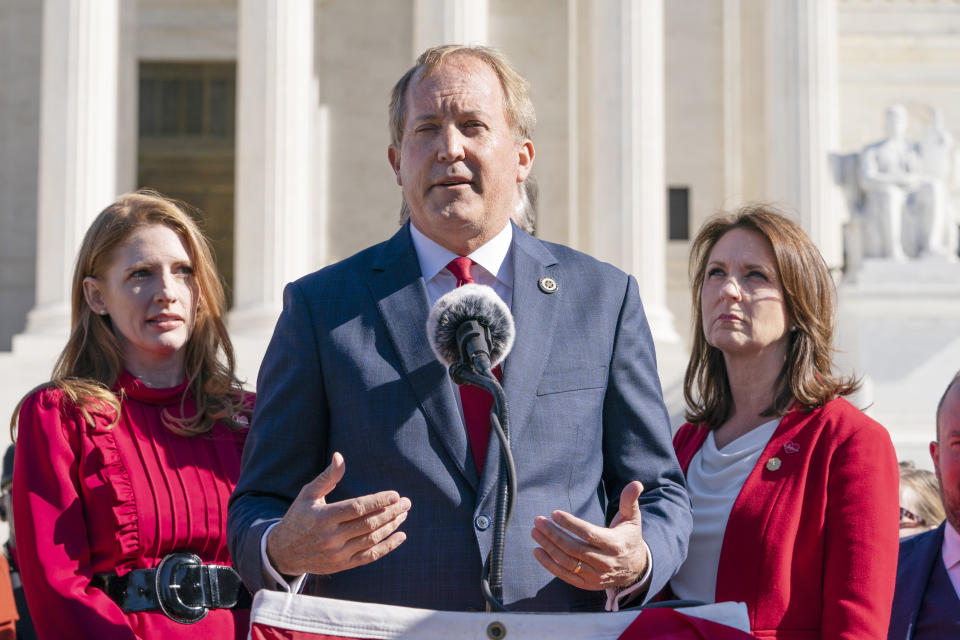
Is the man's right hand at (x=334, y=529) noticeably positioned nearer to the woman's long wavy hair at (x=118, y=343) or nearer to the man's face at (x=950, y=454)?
the woman's long wavy hair at (x=118, y=343)

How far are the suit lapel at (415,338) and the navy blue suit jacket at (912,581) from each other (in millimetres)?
3414

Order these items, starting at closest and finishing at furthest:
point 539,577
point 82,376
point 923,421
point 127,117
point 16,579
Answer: point 539,577
point 82,376
point 16,579
point 923,421
point 127,117

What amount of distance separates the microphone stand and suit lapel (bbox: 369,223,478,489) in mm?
634

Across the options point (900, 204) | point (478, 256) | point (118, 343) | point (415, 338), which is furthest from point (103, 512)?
point (900, 204)

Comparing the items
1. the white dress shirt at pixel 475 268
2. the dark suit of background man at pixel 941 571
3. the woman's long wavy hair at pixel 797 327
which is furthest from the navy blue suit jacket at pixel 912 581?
the white dress shirt at pixel 475 268

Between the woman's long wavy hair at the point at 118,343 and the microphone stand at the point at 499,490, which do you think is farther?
the woman's long wavy hair at the point at 118,343

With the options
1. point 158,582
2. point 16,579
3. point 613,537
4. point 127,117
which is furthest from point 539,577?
point 127,117

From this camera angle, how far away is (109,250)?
309 inches

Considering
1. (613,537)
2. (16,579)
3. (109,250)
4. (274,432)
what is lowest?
(16,579)

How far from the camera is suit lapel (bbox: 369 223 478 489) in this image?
5.32 m

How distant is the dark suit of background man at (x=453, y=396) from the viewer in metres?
5.23

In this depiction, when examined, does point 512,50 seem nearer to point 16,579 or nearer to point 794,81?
point 794,81

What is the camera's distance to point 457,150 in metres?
5.45

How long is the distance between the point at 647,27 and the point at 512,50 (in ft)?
31.6
